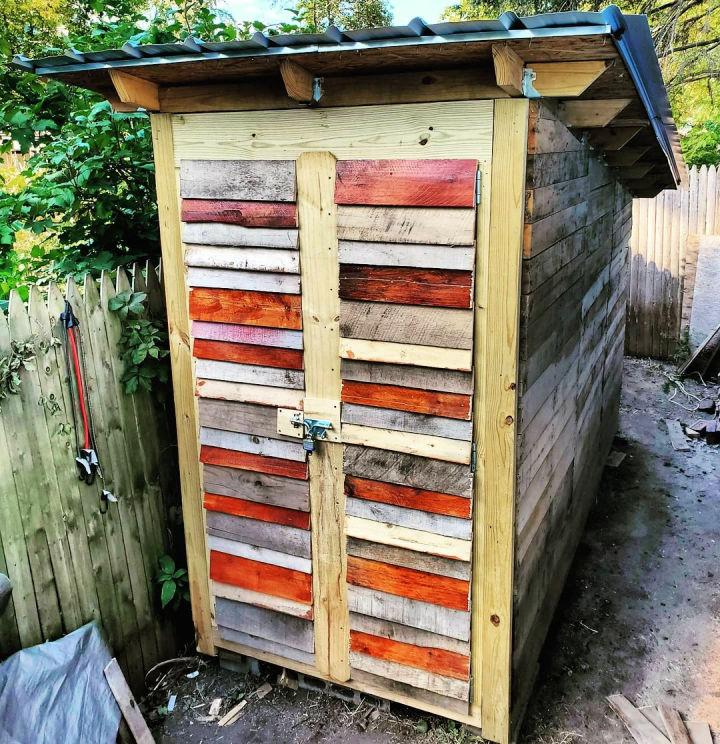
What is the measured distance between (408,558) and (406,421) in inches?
26.7

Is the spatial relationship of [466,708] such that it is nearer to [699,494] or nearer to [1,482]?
[1,482]

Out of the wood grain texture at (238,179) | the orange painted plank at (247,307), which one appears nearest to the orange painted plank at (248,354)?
the orange painted plank at (247,307)

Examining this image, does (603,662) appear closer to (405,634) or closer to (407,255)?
(405,634)

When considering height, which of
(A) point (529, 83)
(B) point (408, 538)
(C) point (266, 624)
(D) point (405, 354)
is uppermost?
(A) point (529, 83)

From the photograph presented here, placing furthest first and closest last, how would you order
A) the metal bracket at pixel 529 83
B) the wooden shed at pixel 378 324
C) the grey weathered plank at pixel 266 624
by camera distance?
the grey weathered plank at pixel 266 624, the wooden shed at pixel 378 324, the metal bracket at pixel 529 83

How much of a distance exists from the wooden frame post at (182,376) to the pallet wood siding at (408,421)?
919 mm

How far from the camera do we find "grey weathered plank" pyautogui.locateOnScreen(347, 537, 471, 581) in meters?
3.19

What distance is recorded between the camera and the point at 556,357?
372 centimetres

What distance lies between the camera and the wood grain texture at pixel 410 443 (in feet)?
10.0

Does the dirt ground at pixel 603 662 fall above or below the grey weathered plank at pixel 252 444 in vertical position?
below

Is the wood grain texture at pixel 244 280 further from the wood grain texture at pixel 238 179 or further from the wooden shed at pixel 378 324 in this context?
the wood grain texture at pixel 238 179

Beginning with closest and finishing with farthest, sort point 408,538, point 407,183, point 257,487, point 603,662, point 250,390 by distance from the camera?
point 407,183
point 408,538
point 250,390
point 257,487
point 603,662

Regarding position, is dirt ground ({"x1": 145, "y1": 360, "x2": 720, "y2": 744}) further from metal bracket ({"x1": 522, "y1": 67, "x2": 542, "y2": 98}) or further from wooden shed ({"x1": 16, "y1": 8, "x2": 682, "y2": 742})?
metal bracket ({"x1": 522, "y1": 67, "x2": 542, "y2": 98})

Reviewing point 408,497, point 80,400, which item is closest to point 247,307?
point 80,400
